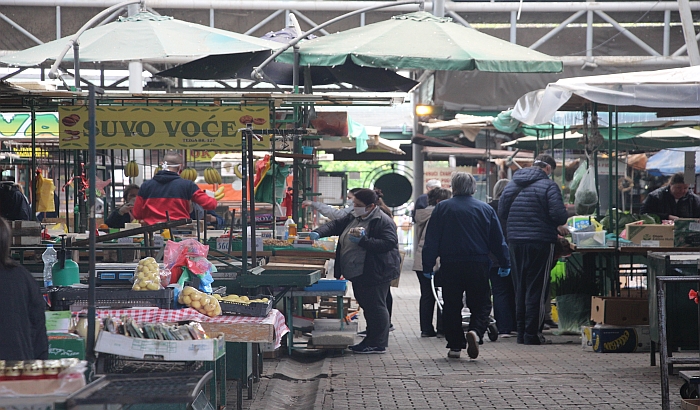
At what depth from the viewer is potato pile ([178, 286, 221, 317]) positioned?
21.0ft

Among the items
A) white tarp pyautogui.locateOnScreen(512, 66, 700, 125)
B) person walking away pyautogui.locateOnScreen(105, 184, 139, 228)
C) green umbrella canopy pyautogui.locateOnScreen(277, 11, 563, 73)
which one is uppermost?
green umbrella canopy pyautogui.locateOnScreen(277, 11, 563, 73)

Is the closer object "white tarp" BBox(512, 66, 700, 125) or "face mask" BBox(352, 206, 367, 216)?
"white tarp" BBox(512, 66, 700, 125)

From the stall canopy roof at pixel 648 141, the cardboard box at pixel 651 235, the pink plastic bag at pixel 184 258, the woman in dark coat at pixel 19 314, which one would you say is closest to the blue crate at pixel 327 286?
the pink plastic bag at pixel 184 258

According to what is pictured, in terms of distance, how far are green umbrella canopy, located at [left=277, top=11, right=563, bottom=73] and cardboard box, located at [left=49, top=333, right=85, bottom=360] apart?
4.89 meters

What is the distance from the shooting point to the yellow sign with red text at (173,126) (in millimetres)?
8852

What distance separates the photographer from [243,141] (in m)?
7.79

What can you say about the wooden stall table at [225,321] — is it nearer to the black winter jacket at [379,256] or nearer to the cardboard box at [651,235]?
the black winter jacket at [379,256]

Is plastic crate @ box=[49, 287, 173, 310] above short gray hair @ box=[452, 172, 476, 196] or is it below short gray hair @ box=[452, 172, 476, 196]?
below

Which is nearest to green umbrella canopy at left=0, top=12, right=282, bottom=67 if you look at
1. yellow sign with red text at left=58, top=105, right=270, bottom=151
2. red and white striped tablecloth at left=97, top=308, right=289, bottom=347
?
yellow sign with red text at left=58, top=105, right=270, bottom=151

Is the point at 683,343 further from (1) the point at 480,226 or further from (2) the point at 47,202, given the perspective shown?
(2) the point at 47,202

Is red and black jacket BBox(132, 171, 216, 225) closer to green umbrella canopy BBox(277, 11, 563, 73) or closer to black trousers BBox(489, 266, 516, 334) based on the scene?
green umbrella canopy BBox(277, 11, 563, 73)

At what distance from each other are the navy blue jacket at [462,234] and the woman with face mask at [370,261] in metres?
0.57

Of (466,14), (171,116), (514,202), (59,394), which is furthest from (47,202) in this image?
(59,394)

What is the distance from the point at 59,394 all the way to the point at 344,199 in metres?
16.8
